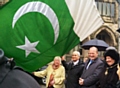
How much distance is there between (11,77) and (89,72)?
14.1 ft

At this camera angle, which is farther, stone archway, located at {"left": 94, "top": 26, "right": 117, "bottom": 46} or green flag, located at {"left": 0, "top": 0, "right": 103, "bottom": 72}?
stone archway, located at {"left": 94, "top": 26, "right": 117, "bottom": 46}

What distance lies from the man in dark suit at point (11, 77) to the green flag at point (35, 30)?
308 cm

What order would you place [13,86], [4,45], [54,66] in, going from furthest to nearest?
[54,66]
[4,45]
[13,86]

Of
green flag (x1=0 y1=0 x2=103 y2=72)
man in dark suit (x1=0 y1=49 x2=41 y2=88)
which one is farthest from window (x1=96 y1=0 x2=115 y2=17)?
man in dark suit (x1=0 y1=49 x2=41 y2=88)

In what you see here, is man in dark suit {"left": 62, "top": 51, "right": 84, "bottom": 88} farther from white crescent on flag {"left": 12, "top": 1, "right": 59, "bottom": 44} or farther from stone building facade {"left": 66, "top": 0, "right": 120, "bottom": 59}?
stone building facade {"left": 66, "top": 0, "right": 120, "bottom": 59}

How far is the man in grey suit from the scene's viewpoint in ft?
17.7

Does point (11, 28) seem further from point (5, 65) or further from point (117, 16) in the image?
point (117, 16)

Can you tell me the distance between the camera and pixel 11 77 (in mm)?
1252

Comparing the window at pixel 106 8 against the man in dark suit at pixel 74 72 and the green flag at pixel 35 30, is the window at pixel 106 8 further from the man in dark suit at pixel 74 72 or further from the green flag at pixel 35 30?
the green flag at pixel 35 30

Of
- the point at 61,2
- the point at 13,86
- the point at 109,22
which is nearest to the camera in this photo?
the point at 13,86

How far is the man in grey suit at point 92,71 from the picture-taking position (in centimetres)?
539

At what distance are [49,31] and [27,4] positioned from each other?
0.49 meters

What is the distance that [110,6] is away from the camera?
30.8 meters

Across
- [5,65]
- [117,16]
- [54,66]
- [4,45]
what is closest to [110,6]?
[117,16]
